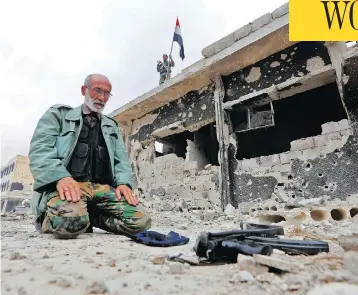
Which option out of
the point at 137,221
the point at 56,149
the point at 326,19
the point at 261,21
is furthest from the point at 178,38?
the point at 137,221

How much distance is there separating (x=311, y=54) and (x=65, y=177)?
4071 millimetres

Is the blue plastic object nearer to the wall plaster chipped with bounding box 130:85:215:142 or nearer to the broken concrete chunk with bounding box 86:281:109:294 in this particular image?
the broken concrete chunk with bounding box 86:281:109:294

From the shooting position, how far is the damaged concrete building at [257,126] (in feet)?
11.6

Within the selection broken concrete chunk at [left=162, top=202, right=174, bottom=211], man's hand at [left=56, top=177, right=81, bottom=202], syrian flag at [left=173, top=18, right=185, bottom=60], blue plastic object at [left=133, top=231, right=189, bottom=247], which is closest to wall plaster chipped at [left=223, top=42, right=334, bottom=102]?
broken concrete chunk at [left=162, top=202, right=174, bottom=211]

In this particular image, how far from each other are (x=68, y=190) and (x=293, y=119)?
553 centimetres

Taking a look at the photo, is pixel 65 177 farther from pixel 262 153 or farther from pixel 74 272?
pixel 262 153

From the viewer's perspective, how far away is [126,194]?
7.06ft

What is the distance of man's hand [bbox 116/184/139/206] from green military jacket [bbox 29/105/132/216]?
8 cm

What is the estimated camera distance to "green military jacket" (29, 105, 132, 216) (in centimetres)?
183

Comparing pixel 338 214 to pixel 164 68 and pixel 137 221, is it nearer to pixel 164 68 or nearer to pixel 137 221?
pixel 137 221

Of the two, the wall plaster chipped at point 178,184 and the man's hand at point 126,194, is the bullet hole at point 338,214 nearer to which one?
the wall plaster chipped at point 178,184

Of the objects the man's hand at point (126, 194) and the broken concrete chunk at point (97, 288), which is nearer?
the broken concrete chunk at point (97, 288)

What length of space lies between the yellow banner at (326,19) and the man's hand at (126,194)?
3.00 metres

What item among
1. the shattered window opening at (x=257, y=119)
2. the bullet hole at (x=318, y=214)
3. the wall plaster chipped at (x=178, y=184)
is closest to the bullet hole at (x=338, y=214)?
the bullet hole at (x=318, y=214)
